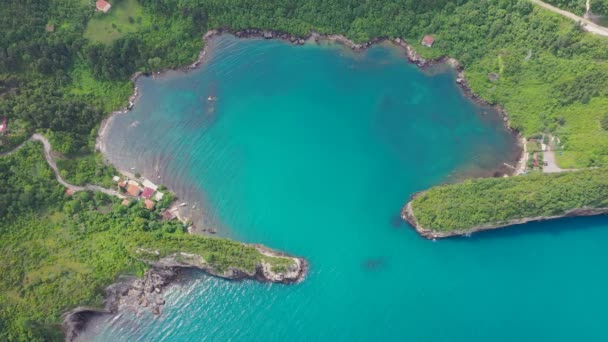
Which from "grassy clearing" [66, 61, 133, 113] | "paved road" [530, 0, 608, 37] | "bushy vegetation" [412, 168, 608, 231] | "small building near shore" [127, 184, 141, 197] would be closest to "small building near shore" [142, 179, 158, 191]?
"small building near shore" [127, 184, 141, 197]

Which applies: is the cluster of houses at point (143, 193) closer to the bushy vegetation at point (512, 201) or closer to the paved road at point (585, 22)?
the bushy vegetation at point (512, 201)

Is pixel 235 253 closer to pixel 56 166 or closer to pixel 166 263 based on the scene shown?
pixel 166 263

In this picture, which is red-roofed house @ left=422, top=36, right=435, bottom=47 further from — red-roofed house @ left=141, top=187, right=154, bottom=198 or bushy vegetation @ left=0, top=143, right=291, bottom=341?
red-roofed house @ left=141, top=187, right=154, bottom=198

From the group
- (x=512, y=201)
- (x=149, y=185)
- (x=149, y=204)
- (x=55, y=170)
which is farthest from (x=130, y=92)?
(x=512, y=201)

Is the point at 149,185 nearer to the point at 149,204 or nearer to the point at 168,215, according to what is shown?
the point at 149,204

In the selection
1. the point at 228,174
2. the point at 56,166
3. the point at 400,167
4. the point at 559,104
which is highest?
the point at 559,104

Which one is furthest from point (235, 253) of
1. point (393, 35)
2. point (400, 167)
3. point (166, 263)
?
point (393, 35)
